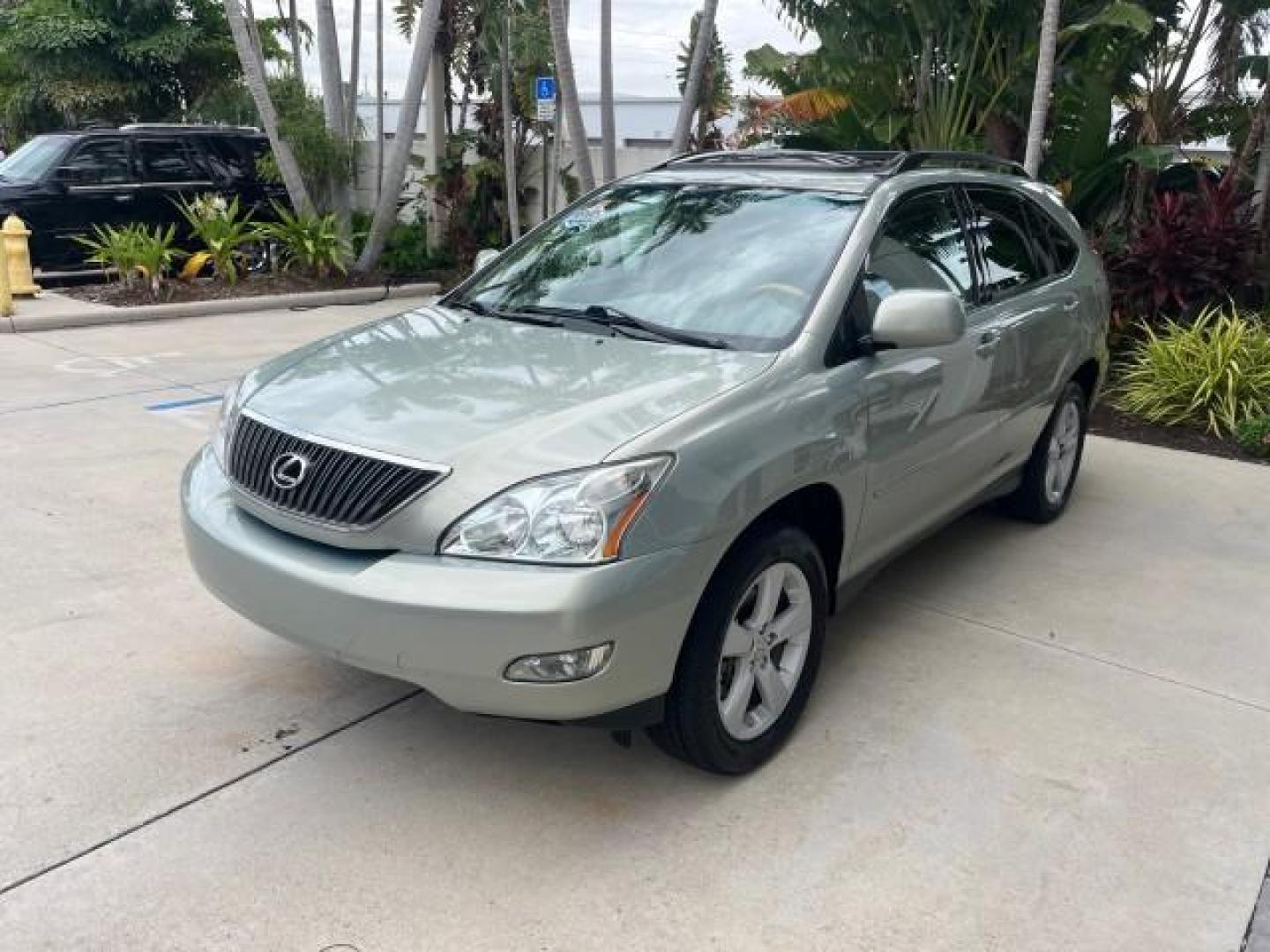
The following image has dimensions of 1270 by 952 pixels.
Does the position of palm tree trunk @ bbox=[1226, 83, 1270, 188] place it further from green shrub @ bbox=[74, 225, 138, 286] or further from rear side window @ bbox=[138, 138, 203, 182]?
rear side window @ bbox=[138, 138, 203, 182]

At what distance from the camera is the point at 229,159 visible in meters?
13.1

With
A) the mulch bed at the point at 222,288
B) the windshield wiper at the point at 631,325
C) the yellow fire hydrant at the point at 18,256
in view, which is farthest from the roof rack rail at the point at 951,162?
the yellow fire hydrant at the point at 18,256

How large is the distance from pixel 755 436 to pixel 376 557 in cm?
107

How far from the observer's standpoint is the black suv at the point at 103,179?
38.0 feet

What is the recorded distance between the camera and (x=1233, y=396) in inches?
292

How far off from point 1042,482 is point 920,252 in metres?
1.71

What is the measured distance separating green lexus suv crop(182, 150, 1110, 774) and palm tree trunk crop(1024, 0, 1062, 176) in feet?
14.3

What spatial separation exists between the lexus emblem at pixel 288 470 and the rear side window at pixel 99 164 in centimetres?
1034

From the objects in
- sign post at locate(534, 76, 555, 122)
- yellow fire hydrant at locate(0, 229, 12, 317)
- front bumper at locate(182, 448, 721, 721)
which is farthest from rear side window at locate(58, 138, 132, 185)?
front bumper at locate(182, 448, 721, 721)

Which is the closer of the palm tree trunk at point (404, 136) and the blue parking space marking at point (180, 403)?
the blue parking space marking at point (180, 403)

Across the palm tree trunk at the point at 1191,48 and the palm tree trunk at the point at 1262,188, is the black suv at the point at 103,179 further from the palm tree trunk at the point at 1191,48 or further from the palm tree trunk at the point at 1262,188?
the palm tree trunk at the point at 1262,188

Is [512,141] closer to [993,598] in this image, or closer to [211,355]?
[211,355]

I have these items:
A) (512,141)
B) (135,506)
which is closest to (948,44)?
(512,141)

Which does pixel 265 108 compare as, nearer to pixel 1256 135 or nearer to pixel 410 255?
pixel 410 255
